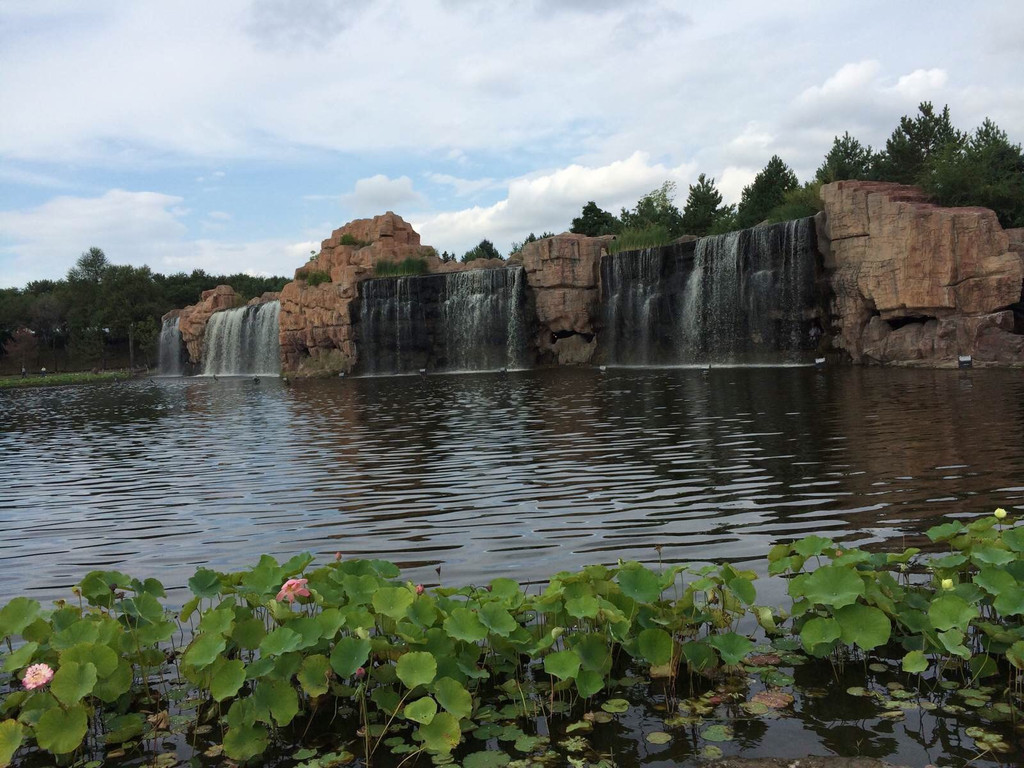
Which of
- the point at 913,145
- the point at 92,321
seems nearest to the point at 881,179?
the point at 913,145

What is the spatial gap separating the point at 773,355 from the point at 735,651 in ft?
98.9

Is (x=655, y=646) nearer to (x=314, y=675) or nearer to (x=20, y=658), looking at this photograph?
(x=314, y=675)

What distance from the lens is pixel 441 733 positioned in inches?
132

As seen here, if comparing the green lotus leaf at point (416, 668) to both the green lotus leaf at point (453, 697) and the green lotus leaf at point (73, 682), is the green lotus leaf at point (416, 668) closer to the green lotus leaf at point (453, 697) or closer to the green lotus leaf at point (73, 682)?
the green lotus leaf at point (453, 697)

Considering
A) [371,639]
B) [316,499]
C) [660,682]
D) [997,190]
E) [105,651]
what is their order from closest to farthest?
[105,651], [371,639], [660,682], [316,499], [997,190]

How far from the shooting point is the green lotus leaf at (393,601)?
3889mm

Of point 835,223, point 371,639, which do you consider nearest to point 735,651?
point 371,639

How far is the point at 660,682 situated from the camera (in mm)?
4125

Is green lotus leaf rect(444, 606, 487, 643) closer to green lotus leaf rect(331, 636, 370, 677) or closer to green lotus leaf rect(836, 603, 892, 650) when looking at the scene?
green lotus leaf rect(331, 636, 370, 677)

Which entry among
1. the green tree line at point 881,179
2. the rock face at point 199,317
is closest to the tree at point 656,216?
the green tree line at point 881,179

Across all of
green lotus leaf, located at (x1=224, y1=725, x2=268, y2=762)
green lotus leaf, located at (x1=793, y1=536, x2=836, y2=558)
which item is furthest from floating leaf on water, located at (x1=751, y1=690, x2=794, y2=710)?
green lotus leaf, located at (x1=224, y1=725, x2=268, y2=762)

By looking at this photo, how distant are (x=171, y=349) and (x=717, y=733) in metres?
69.5

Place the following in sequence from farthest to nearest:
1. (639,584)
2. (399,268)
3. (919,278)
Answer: (399,268)
(919,278)
(639,584)

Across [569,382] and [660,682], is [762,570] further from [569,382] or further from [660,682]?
[569,382]
